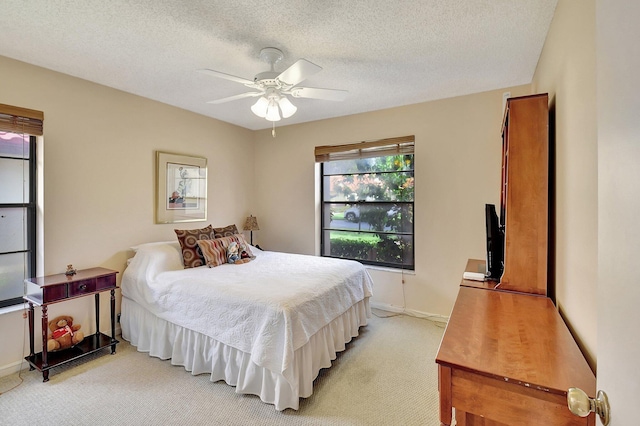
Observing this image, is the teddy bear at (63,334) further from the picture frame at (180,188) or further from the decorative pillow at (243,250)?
the decorative pillow at (243,250)

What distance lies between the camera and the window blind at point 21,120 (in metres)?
2.31

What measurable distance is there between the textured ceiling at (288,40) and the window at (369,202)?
950 mm

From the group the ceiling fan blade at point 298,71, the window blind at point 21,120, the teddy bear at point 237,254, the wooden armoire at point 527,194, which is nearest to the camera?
the wooden armoire at point 527,194

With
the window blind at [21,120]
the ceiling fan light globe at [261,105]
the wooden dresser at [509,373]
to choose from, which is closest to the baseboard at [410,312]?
the wooden dresser at [509,373]

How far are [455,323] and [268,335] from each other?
118 centimetres

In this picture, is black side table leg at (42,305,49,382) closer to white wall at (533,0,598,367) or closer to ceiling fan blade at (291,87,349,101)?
ceiling fan blade at (291,87,349,101)

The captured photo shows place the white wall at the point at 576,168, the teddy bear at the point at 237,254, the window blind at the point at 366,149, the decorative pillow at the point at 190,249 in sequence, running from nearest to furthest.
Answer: the white wall at the point at 576,168
the decorative pillow at the point at 190,249
the teddy bear at the point at 237,254
the window blind at the point at 366,149

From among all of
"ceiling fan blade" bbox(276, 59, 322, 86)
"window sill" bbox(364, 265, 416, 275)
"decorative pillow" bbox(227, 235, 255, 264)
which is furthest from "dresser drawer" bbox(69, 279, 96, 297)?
"window sill" bbox(364, 265, 416, 275)

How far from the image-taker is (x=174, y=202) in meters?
3.63

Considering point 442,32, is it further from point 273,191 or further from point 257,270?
point 273,191

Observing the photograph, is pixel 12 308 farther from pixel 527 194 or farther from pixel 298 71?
pixel 527 194

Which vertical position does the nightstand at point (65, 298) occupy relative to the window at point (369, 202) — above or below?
below

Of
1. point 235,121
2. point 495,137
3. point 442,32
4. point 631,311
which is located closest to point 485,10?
point 442,32

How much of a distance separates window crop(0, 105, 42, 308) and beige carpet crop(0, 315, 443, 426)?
0.80m
